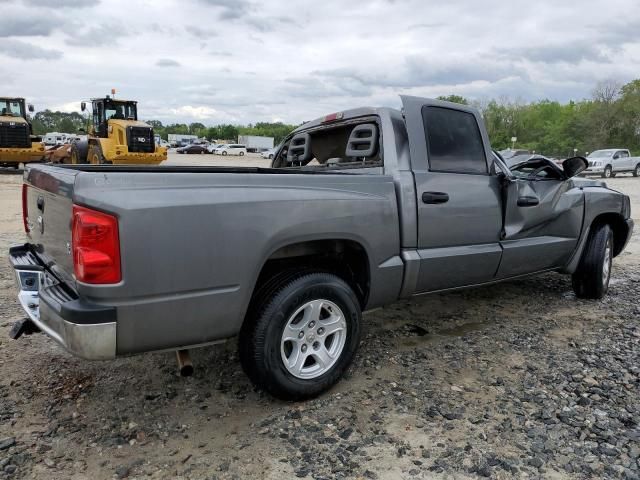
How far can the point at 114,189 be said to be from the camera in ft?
7.96

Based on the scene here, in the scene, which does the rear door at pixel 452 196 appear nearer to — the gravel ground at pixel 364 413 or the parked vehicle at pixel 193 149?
the gravel ground at pixel 364 413

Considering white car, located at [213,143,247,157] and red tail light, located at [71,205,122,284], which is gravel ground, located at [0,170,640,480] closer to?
red tail light, located at [71,205,122,284]

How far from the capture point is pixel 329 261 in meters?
3.53

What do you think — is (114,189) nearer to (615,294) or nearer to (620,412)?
(620,412)

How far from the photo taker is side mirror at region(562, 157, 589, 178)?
4.65 metres

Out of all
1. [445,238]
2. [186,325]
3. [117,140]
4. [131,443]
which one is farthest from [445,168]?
[117,140]

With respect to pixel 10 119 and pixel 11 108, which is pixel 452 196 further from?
pixel 11 108

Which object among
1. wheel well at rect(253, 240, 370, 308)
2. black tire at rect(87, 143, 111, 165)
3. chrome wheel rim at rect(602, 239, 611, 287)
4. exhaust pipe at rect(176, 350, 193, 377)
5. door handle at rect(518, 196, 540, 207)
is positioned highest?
black tire at rect(87, 143, 111, 165)

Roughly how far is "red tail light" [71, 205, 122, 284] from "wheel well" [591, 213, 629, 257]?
15.6 ft

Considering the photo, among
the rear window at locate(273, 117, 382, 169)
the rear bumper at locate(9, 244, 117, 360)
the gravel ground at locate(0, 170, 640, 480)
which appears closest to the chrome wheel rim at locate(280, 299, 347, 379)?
the gravel ground at locate(0, 170, 640, 480)

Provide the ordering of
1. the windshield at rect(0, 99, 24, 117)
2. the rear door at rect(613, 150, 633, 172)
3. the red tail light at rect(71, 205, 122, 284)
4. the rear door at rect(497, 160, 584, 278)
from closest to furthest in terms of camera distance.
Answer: the red tail light at rect(71, 205, 122, 284) < the rear door at rect(497, 160, 584, 278) < the windshield at rect(0, 99, 24, 117) < the rear door at rect(613, 150, 633, 172)

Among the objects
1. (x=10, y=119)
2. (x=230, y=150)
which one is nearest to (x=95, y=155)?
(x=10, y=119)

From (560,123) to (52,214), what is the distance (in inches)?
3505

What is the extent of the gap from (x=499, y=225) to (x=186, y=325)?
2.68 meters
